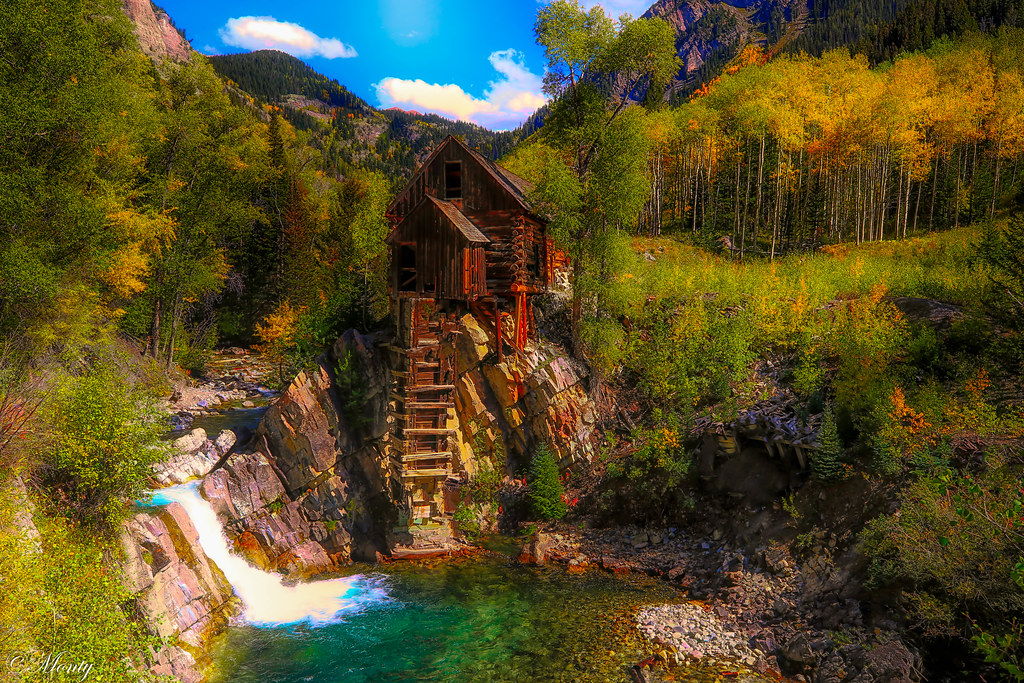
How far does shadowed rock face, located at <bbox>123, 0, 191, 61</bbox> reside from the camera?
8106 centimetres

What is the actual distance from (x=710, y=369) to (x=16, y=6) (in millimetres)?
29516

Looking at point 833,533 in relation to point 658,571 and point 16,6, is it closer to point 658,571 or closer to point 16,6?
point 658,571

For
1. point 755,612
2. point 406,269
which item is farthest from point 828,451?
point 406,269

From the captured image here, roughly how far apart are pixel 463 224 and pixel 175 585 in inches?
683

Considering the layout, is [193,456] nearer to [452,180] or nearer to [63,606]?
[63,606]

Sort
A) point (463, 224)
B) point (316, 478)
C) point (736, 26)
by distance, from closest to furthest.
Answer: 1. point (316, 478)
2. point (463, 224)
3. point (736, 26)

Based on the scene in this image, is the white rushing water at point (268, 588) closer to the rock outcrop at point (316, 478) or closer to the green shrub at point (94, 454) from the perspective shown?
the rock outcrop at point (316, 478)

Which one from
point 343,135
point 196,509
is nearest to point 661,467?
point 196,509

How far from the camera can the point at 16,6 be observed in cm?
1833

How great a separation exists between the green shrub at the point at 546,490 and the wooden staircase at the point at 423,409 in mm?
4012

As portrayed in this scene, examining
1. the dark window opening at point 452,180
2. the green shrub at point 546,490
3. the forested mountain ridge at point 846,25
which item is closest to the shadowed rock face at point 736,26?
the forested mountain ridge at point 846,25

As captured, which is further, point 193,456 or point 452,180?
point 452,180

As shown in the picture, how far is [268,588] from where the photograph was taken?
19.8 meters

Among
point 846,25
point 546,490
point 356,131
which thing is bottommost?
point 546,490
